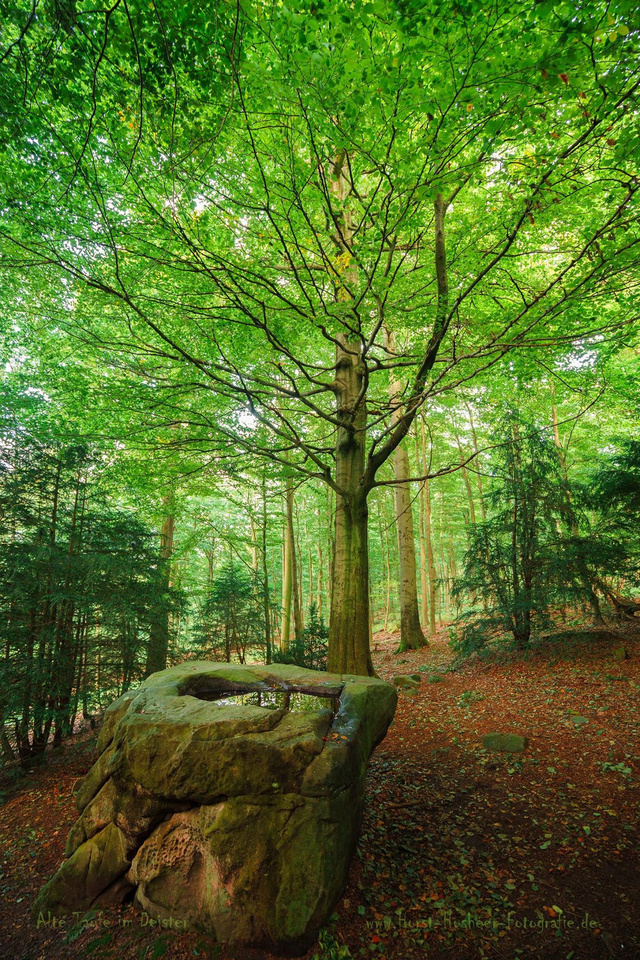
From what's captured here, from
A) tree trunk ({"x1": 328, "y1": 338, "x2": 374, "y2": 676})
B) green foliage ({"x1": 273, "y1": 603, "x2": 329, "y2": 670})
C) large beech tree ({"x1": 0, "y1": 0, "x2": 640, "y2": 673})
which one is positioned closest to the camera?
large beech tree ({"x1": 0, "y1": 0, "x2": 640, "y2": 673})

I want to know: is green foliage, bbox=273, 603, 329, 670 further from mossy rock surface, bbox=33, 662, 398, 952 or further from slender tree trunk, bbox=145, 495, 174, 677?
mossy rock surface, bbox=33, 662, 398, 952

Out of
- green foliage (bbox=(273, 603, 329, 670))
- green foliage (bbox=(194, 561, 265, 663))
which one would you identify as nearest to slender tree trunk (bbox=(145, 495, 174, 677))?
green foliage (bbox=(194, 561, 265, 663))

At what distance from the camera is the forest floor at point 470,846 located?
7.98 feet

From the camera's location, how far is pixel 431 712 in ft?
19.7

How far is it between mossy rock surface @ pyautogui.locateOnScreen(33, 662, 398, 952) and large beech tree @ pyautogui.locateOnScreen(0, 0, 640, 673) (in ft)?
9.28

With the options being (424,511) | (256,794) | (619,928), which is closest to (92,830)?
(256,794)

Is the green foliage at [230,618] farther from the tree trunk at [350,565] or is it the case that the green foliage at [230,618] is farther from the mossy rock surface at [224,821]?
the mossy rock surface at [224,821]

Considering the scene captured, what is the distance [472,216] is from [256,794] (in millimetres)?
7372

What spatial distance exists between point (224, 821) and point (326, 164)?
7163 millimetres

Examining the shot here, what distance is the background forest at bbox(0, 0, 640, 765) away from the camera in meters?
3.16

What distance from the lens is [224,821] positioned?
257 cm

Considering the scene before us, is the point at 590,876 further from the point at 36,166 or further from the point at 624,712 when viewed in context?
the point at 36,166

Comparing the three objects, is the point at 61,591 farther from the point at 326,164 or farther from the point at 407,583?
the point at 407,583

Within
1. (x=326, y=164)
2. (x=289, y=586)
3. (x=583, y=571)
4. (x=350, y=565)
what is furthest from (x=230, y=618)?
(x=326, y=164)
